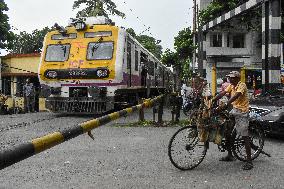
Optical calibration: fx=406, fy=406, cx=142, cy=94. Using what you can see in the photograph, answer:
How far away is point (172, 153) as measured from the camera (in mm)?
6473

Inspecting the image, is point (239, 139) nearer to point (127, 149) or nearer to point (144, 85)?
point (127, 149)

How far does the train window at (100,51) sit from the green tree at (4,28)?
17.8 m

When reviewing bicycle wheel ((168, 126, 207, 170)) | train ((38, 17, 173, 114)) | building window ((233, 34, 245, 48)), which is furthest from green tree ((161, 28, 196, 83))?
bicycle wheel ((168, 126, 207, 170))

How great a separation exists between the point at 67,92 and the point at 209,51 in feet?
91.6

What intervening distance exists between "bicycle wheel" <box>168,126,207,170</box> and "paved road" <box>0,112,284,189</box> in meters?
0.14

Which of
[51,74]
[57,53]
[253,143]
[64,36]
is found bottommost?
[253,143]

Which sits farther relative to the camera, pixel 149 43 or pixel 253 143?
pixel 149 43

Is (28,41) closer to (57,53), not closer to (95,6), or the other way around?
(95,6)

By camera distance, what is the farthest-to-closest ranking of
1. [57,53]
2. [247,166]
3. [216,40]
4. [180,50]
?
[216,40] < [180,50] < [57,53] < [247,166]

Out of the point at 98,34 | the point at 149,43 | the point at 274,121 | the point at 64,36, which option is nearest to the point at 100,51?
the point at 98,34

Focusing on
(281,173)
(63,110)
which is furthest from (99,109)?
(281,173)

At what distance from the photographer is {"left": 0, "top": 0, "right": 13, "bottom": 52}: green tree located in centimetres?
3077

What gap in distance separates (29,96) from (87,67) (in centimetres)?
624

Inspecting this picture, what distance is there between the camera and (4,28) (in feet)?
101
